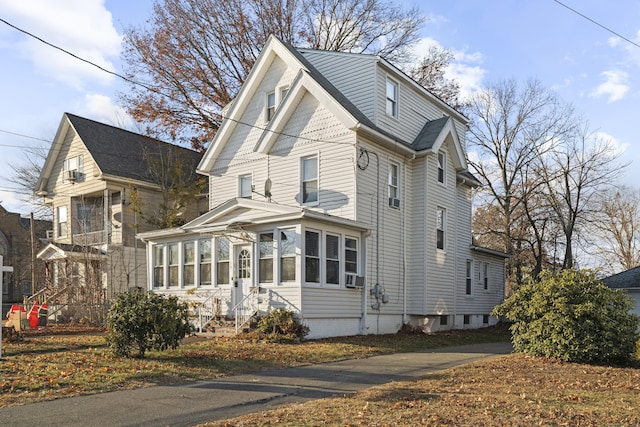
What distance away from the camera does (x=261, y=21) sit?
3216cm

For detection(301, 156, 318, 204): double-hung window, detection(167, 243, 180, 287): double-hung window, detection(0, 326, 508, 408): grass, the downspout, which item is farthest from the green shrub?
detection(167, 243, 180, 287): double-hung window

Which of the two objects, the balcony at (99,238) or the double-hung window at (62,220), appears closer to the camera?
the balcony at (99,238)

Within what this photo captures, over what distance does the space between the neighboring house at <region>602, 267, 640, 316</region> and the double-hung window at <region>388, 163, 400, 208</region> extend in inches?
384

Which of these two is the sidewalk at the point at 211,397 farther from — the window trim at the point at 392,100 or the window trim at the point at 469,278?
the window trim at the point at 469,278

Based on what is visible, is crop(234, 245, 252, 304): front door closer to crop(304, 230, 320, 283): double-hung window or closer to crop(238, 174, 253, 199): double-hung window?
crop(304, 230, 320, 283): double-hung window

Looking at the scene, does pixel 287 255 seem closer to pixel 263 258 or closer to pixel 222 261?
pixel 263 258

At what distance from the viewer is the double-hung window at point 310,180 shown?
813 inches

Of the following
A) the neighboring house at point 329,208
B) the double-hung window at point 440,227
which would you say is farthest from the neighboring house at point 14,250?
the double-hung window at point 440,227

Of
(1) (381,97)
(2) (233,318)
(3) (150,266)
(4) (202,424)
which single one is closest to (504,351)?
(2) (233,318)

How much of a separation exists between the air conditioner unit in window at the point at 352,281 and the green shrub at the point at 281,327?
2.43 m

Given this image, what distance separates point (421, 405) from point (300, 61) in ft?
51.1

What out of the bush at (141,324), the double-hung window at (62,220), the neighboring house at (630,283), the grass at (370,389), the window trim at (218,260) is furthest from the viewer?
the double-hung window at (62,220)

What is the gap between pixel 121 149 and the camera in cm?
3045

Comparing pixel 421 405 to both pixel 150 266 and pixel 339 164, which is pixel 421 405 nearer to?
pixel 339 164
